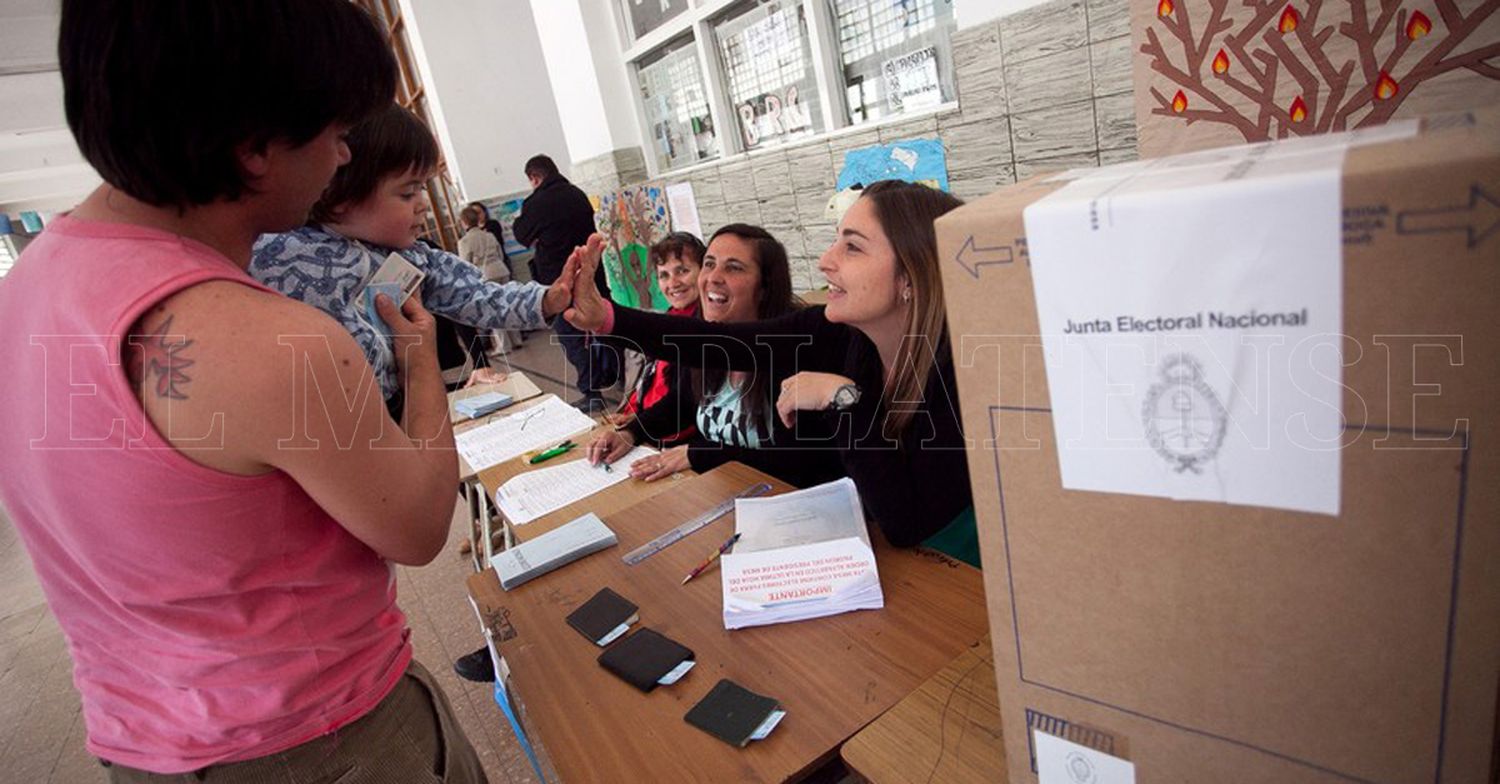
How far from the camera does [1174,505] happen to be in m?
0.48

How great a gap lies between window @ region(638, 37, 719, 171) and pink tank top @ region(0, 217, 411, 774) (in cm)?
417

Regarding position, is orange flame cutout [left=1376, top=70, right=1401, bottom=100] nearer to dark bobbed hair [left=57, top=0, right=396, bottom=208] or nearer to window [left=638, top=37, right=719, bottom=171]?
dark bobbed hair [left=57, top=0, right=396, bottom=208]

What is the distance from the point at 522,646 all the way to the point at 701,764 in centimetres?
40

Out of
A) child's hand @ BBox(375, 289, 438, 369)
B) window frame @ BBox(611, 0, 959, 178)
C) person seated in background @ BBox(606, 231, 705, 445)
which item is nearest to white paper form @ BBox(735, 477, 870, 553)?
child's hand @ BBox(375, 289, 438, 369)

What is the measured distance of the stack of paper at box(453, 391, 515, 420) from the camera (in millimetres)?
2680

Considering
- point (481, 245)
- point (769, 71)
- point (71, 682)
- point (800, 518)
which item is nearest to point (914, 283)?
point (800, 518)

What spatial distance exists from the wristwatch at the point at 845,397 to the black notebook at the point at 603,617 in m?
0.50

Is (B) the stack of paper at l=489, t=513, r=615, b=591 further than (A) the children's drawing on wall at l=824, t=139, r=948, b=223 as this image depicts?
No

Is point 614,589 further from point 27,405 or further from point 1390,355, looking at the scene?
point 1390,355

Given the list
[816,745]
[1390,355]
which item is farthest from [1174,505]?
[816,745]

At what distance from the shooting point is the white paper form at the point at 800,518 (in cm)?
126

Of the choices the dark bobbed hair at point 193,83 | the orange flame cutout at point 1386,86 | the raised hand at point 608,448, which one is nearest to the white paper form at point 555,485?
the raised hand at point 608,448

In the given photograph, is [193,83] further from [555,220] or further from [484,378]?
[555,220]

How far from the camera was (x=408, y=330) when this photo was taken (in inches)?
36.4
